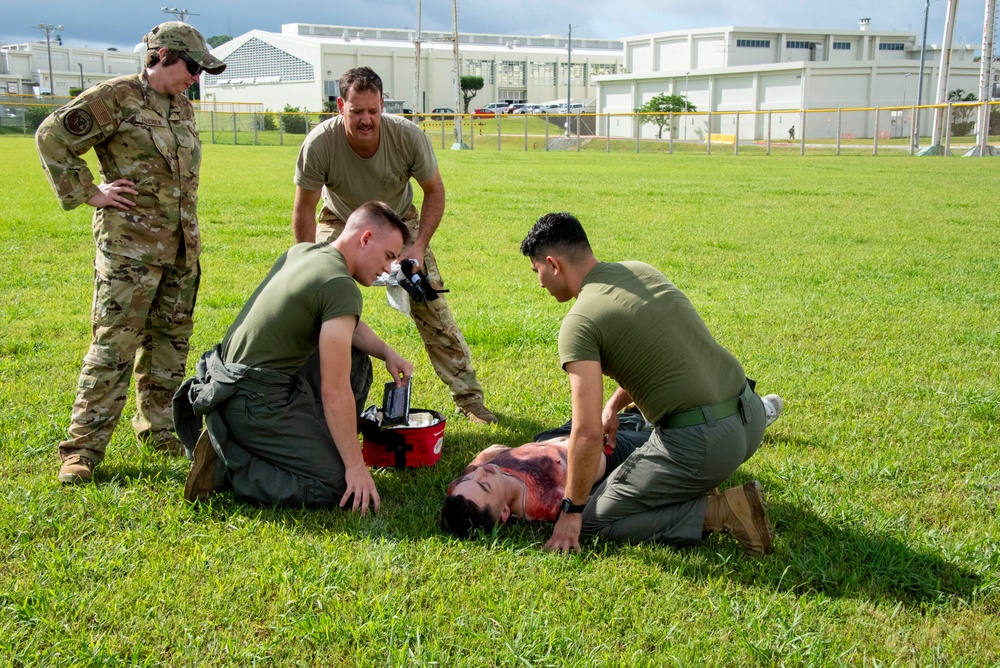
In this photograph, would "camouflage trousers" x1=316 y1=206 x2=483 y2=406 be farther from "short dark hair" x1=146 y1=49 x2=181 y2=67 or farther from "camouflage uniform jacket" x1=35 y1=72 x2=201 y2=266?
"short dark hair" x1=146 y1=49 x2=181 y2=67

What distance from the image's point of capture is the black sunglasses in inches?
187

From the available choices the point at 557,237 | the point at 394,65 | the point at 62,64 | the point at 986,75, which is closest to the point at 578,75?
the point at 394,65

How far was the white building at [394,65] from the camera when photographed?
92.6 m

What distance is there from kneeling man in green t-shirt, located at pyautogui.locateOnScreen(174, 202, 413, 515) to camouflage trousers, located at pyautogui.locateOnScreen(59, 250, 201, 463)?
53 cm

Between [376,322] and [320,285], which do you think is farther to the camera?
[376,322]

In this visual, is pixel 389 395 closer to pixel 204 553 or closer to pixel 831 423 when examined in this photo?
pixel 204 553

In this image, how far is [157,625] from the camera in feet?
10.6

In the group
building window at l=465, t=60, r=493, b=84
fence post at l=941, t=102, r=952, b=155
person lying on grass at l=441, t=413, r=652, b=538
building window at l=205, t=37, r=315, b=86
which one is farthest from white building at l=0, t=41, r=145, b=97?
person lying on grass at l=441, t=413, r=652, b=538

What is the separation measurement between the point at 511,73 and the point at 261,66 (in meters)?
29.6

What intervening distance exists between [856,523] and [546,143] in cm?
4144

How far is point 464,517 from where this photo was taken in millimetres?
3990

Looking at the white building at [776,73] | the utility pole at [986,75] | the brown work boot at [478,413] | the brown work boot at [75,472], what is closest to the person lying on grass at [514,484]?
the brown work boot at [478,413]

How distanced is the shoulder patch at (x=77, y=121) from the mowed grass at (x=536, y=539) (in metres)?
1.76

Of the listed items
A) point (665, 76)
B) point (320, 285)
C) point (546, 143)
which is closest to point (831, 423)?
point (320, 285)
